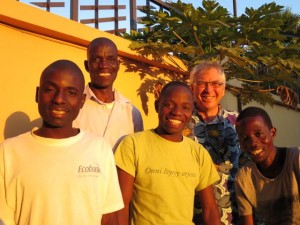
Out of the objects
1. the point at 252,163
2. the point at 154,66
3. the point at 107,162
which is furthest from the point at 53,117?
the point at 154,66

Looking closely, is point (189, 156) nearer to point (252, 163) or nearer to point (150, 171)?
point (150, 171)

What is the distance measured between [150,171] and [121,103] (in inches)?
24.2

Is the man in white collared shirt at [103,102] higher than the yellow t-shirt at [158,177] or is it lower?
higher

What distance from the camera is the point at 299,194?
7.75ft

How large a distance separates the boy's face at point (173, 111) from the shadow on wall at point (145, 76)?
2.17 meters

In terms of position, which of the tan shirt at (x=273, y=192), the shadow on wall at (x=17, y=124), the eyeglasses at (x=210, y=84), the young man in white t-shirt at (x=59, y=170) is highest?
the eyeglasses at (x=210, y=84)

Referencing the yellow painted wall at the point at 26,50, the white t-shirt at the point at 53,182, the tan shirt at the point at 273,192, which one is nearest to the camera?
the white t-shirt at the point at 53,182

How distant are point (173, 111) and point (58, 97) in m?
0.70

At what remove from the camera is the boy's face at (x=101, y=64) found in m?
2.48

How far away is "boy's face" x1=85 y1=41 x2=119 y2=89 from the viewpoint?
248 centimetres

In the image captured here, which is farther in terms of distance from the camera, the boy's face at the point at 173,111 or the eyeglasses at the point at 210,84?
the eyeglasses at the point at 210,84

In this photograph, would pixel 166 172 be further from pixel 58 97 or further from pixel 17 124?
pixel 17 124

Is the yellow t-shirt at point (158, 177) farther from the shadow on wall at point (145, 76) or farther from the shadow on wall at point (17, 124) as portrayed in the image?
the shadow on wall at point (145, 76)

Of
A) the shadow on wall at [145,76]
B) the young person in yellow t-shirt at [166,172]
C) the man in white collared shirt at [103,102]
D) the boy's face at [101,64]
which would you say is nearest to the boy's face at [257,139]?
the young person in yellow t-shirt at [166,172]
